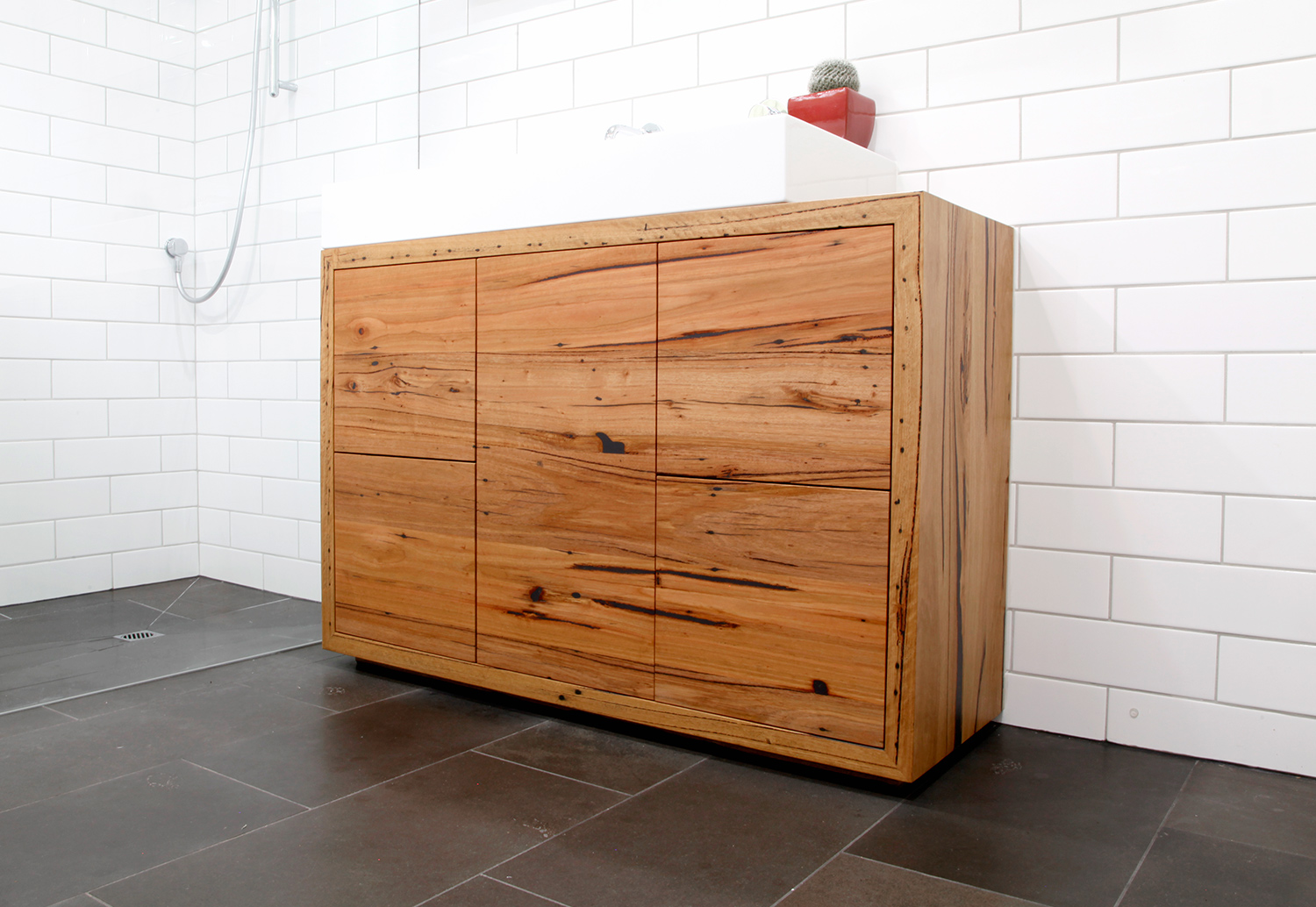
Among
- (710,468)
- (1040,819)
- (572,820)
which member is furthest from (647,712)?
(1040,819)

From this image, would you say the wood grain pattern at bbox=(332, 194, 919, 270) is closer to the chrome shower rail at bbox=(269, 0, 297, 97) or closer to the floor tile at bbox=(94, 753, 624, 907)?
the chrome shower rail at bbox=(269, 0, 297, 97)

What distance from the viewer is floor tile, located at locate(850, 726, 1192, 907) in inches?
52.0

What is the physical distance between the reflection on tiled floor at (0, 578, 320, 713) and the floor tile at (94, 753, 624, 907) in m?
0.91

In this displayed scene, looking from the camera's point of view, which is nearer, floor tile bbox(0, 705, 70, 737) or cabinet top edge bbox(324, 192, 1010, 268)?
cabinet top edge bbox(324, 192, 1010, 268)

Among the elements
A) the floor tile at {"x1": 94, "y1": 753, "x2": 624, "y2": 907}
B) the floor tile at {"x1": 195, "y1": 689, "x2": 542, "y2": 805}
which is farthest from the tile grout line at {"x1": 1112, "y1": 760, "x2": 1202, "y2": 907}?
the floor tile at {"x1": 195, "y1": 689, "x2": 542, "y2": 805}

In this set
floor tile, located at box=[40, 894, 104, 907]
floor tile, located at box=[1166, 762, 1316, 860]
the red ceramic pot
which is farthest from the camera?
the red ceramic pot

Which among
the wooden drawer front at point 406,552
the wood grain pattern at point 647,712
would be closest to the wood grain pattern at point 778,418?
the wood grain pattern at point 647,712

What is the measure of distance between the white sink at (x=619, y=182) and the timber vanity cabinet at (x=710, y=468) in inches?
1.7

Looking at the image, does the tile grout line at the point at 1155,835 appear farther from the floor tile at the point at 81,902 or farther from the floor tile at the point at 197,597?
the floor tile at the point at 197,597

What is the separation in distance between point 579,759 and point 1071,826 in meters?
0.83

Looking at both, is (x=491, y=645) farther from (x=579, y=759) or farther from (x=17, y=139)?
(x=17, y=139)

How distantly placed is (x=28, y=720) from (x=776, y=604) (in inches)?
59.6

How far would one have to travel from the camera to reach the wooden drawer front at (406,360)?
2.04 meters

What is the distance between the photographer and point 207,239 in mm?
2250
